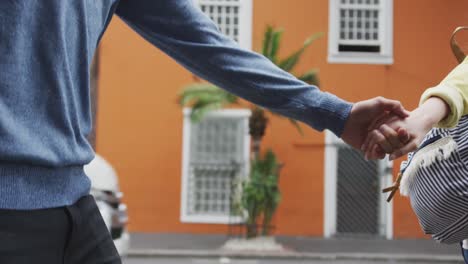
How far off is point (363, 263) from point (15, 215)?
31.0 ft

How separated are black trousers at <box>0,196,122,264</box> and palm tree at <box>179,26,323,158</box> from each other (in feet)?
34.8

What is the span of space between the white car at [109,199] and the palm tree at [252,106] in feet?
21.6

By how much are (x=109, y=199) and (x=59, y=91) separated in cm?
432

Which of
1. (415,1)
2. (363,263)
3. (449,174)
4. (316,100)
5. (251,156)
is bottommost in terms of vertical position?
(363,263)

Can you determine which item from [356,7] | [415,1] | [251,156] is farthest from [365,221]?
[415,1]

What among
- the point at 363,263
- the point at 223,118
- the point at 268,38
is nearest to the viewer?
the point at 363,263

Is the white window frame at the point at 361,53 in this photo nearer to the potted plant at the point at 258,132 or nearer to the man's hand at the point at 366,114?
the potted plant at the point at 258,132

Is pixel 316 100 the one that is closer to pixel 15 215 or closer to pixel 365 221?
pixel 15 215

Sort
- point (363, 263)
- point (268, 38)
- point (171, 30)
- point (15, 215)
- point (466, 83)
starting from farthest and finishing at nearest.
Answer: point (268, 38), point (363, 263), point (171, 30), point (466, 83), point (15, 215)

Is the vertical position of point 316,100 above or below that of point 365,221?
above

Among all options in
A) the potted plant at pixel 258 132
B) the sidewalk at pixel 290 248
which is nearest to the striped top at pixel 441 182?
the sidewalk at pixel 290 248

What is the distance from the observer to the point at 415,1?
9.75ft

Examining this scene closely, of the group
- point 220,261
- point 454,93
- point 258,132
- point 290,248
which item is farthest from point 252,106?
point 454,93

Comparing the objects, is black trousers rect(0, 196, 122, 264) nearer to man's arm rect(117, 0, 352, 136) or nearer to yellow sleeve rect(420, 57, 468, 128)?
man's arm rect(117, 0, 352, 136)
